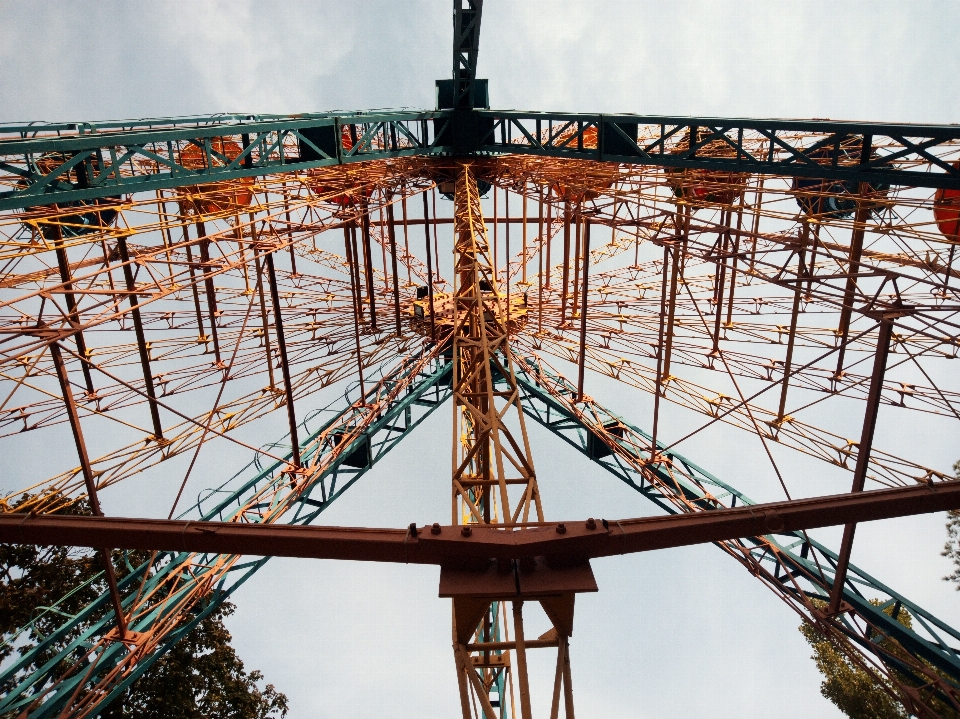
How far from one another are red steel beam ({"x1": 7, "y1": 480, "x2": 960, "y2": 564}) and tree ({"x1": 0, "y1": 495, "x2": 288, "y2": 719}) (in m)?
15.1

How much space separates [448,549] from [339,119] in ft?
46.3

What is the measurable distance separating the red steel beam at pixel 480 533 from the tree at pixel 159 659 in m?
15.1

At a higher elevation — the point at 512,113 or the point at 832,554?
the point at 512,113

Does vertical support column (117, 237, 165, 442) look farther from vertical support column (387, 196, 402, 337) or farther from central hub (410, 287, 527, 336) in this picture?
central hub (410, 287, 527, 336)

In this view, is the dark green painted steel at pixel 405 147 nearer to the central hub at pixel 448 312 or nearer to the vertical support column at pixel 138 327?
the vertical support column at pixel 138 327

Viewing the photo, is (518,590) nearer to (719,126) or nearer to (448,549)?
(448,549)

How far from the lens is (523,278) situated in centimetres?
2894

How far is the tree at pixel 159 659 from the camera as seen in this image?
2242 centimetres

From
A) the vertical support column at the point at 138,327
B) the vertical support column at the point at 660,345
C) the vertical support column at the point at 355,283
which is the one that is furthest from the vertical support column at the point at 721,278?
the vertical support column at the point at 138,327

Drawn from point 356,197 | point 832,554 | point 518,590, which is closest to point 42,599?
point 356,197

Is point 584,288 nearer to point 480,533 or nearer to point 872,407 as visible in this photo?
point 872,407

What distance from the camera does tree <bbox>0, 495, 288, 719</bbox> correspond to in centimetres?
2242

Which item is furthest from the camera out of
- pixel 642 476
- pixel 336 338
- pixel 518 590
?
pixel 336 338

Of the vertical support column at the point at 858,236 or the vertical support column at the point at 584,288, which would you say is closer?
the vertical support column at the point at 858,236
